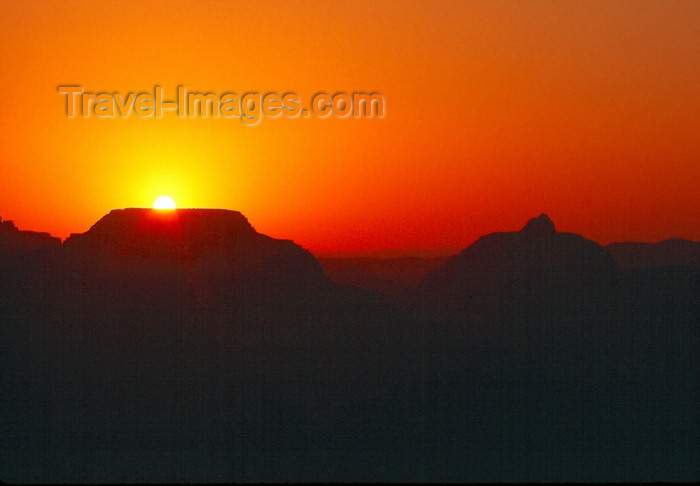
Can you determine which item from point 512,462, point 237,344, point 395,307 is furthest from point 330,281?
point 512,462

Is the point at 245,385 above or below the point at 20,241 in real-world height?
below

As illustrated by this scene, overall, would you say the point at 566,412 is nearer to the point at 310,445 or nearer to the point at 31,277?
the point at 310,445

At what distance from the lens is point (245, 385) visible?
156250mm

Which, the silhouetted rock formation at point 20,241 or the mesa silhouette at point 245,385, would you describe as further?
the silhouetted rock formation at point 20,241

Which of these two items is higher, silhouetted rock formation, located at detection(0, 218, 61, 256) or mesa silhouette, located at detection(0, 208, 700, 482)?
silhouetted rock formation, located at detection(0, 218, 61, 256)

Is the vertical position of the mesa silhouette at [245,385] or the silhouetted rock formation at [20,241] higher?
the silhouetted rock formation at [20,241]

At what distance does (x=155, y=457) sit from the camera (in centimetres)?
14500

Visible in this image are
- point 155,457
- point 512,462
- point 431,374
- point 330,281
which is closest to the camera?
point 155,457

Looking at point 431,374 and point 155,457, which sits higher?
point 431,374

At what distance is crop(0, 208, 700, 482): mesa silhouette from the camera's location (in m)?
147

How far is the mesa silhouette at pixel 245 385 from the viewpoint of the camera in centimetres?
14738

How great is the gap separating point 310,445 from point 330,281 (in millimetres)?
40781

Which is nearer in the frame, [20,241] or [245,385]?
[245,385]

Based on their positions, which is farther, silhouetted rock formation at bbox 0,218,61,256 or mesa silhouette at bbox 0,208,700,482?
silhouetted rock formation at bbox 0,218,61,256
